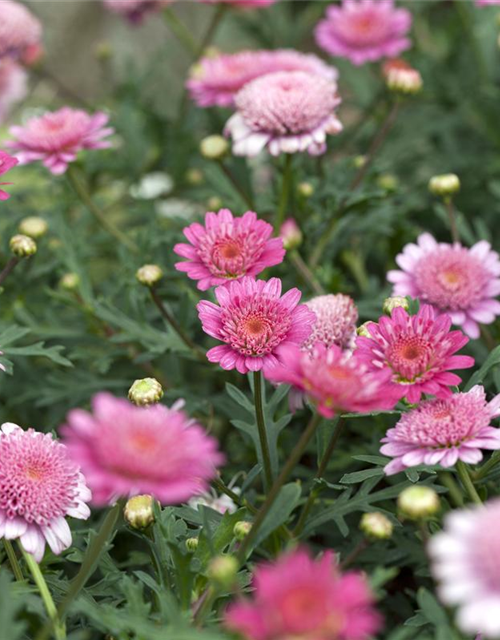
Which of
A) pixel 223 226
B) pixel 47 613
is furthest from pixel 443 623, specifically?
pixel 223 226

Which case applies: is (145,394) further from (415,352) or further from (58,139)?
(58,139)

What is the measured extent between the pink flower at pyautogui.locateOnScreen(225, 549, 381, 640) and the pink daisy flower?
0.63 m

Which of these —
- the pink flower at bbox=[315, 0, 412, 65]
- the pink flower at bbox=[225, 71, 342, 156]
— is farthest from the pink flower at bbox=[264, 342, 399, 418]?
the pink flower at bbox=[315, 0, 412, 65]

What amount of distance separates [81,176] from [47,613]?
127 centimetres

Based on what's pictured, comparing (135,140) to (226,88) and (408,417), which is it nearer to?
(226,88)

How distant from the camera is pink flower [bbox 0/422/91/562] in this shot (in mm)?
904

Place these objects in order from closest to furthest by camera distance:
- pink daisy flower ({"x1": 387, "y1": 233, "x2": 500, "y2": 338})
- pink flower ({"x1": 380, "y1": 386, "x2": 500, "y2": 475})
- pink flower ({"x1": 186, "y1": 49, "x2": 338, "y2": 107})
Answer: pink flower ({"x1": 380, "y1": 386, "x2": 500, "y2": 475}) < pink daisy flower ({"x1": 387, "y1": 233, "x2": 500, "y2": 338}) < pink flower ({"x1": 186, "y1": 49, "x2": 338, "y2": 107})

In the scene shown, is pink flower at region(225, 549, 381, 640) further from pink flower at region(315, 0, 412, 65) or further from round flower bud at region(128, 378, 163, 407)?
pink flower at region(315, 0, 412, 65)

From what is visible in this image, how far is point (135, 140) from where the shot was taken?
1.89 m

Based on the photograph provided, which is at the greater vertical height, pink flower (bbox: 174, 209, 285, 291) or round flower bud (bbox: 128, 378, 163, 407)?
pink flower (bbox: 174, 209, 285, 291)

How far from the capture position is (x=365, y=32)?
174cm

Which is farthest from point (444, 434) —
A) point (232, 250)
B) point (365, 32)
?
point (365, 32)

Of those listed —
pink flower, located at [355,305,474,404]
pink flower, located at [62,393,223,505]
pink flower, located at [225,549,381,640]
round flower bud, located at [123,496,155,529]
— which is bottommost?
round flower bud, located at [123,496,155,529]

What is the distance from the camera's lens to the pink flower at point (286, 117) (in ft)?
4.13
